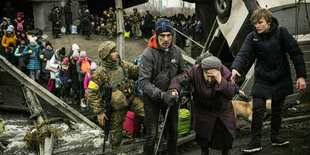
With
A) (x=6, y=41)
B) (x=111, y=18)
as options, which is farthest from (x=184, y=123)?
(x=111, y=18)

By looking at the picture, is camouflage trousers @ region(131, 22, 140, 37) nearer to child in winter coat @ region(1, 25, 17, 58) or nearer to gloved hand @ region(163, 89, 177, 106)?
child in winter coat @ region(1, 25, 17, 58)

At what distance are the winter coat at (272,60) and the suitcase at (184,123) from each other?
1.58m

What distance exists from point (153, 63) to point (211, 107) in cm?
98

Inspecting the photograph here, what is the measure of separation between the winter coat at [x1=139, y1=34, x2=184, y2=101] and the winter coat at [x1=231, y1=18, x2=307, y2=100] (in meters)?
0.83

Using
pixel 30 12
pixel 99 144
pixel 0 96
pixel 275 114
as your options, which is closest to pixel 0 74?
pixel 0 96

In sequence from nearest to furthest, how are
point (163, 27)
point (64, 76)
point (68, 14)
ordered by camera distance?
1. point (163, 27)
2. point (64, 76)
3. point (68, 14)

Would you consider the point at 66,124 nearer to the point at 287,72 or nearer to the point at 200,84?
the point at 200,84

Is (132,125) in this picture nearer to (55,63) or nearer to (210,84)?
(210,84)

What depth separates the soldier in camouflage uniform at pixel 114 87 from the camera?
4429 millimetres

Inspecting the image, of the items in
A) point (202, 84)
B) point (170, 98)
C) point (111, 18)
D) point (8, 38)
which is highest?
point (111, 18)

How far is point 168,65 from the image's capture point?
385 cm

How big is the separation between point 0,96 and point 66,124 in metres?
3.47

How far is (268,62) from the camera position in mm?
3920

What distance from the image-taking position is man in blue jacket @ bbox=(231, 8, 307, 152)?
381 centimetres
